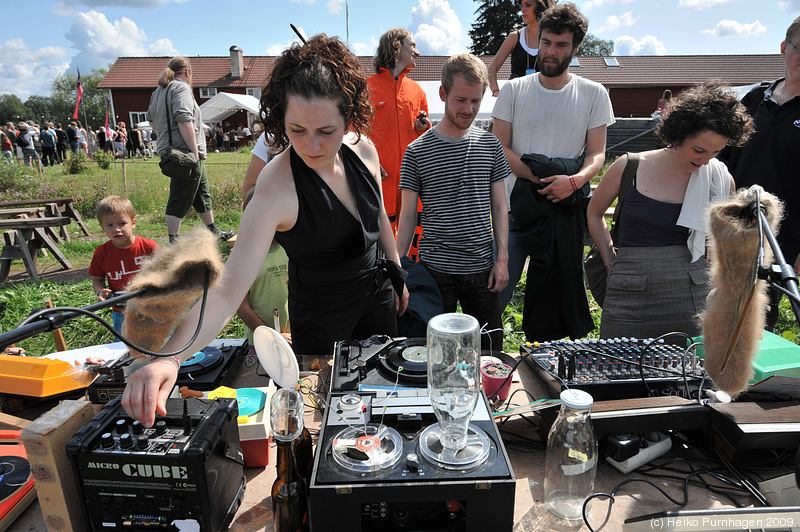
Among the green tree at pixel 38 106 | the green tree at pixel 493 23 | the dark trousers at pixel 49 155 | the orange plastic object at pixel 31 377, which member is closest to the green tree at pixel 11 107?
the green tree at pixel 38 106

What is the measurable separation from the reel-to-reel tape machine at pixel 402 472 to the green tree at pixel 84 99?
56.6 metres

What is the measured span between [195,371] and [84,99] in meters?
60.7

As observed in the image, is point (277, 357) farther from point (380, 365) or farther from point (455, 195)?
point (455, 195)

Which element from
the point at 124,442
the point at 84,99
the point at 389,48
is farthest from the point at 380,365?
the point at 84,99

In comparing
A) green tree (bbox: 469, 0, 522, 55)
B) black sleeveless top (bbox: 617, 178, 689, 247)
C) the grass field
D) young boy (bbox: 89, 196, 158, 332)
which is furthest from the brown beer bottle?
green tree (bbox: 469, 0, 522, 55)

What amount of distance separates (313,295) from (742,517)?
1493mm

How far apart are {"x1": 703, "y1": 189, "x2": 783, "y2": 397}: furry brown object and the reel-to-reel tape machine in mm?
641

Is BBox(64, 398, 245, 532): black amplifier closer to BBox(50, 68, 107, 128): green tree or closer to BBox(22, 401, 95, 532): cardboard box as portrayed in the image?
BBox(22, 401, 95, 532): cardboard box

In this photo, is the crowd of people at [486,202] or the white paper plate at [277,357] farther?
the crowd of people at [486,202]

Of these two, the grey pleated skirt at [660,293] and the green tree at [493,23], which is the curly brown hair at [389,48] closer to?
the grey pleated skirt at [660,293]

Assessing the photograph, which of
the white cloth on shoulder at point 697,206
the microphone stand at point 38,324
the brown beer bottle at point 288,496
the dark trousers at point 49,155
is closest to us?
the microphone stand at point 38,324

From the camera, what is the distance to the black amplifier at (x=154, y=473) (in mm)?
1024

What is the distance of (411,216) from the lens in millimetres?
2568

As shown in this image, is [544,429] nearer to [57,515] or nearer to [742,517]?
[742,517]
